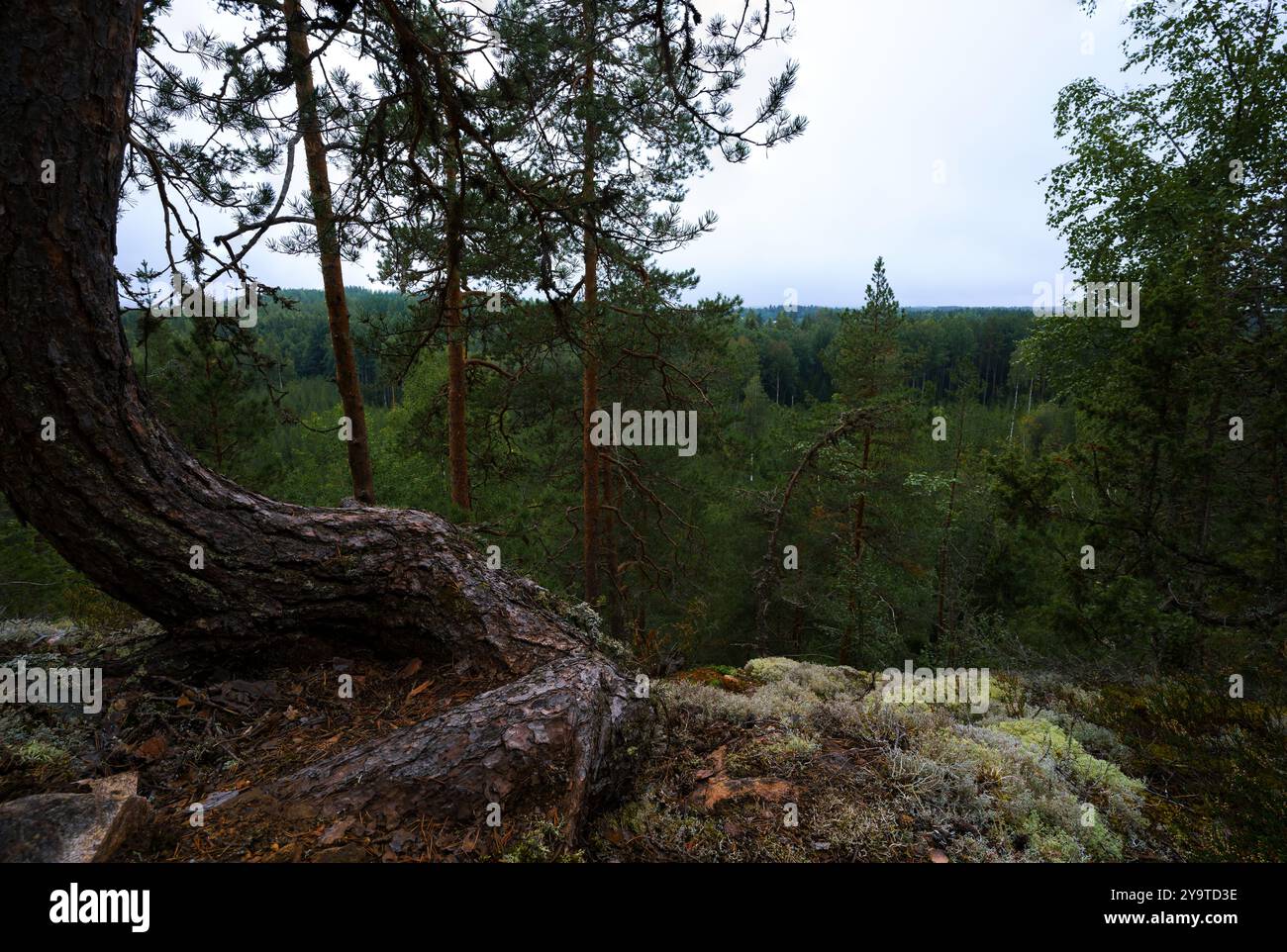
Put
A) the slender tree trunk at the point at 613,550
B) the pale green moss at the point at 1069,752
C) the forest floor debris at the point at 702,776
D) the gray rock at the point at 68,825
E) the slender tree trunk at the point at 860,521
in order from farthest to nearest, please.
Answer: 1. the slender tree trunk at the point at 860,521
2. the slender tree trunk at the point at 613,550
3. the pale green moss at the point at 1069,752
4. the forest floor debris at the point at 702,776
5. the gray rock at the point at 68,825

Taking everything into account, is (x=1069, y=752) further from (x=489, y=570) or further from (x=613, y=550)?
(x=613, y=550)

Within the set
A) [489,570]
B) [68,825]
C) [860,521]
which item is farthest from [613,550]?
[68,825]

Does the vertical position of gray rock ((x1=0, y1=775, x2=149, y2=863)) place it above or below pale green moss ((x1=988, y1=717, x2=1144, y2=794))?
above

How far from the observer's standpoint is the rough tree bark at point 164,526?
2178mm

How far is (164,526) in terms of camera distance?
2.64 meters

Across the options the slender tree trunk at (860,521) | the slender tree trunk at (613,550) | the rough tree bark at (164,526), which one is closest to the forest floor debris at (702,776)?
the rough tree bark at (164,526)

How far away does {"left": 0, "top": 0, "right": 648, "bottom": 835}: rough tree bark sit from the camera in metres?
2.18

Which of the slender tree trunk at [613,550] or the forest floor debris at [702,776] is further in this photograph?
the slender tree trunk at [613,550]

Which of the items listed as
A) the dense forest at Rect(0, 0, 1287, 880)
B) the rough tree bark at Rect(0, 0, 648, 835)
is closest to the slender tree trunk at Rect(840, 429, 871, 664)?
the dense forest at Rect(0, 0, 1287, 880)

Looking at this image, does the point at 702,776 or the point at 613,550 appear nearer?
the point at 702,776

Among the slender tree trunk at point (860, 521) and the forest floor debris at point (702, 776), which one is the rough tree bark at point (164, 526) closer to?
the forest floor debris at point (702, 776)

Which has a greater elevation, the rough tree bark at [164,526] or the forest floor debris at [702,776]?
the rough tree bark at [164,526]

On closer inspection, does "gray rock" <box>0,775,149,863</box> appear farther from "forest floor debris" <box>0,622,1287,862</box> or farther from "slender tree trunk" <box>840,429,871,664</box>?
"slender tree trunk" <box>840,429,871,664</box>
